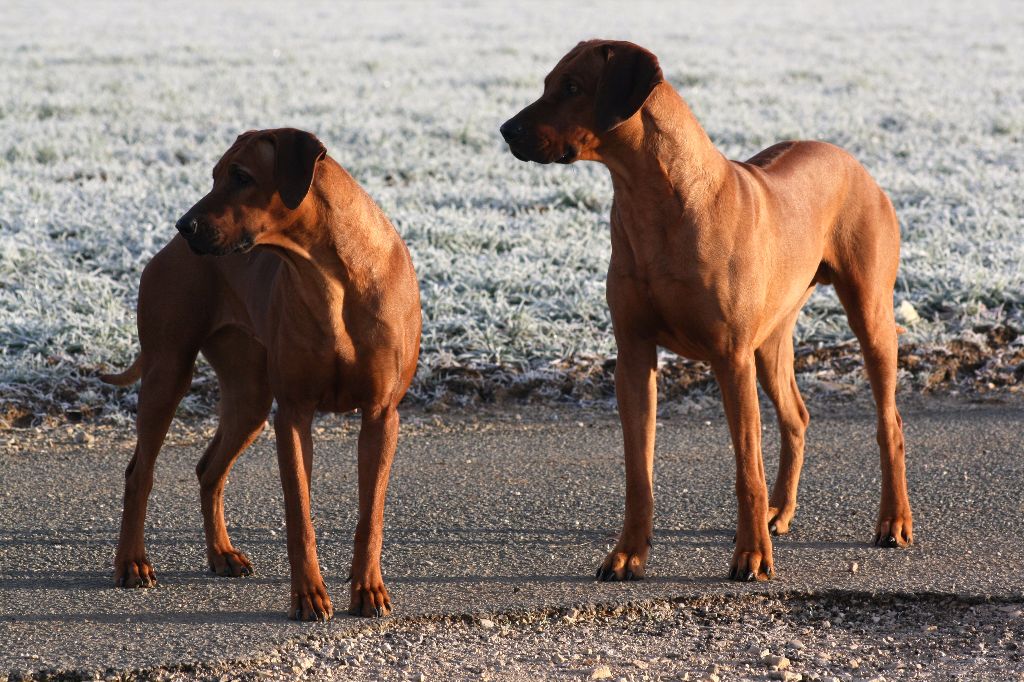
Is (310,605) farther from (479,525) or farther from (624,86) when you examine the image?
(624,86)

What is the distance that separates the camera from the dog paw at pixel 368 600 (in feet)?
13.9

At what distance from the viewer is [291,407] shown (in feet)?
13.8

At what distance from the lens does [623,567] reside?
461 cm

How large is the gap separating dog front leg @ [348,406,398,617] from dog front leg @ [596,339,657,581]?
0.86m

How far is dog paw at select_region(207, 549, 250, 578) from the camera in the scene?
4.75 meters

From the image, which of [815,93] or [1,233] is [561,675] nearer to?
[1,233]

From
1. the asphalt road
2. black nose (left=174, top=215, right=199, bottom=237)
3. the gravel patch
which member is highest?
black nose (left=174, top=215, right=199, bottom=237)

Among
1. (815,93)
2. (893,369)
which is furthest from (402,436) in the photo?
(815,93)

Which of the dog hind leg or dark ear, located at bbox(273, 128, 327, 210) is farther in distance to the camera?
the dog hind leg

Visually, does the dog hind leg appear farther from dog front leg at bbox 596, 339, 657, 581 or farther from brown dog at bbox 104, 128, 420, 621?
brown dog at bbox 104, 128, 420, 621

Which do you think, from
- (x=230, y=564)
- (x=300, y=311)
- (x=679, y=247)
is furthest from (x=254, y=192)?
(x=230, y=564)

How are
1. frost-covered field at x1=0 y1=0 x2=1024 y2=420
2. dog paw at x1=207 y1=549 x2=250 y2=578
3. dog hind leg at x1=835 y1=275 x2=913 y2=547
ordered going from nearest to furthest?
dog paw at x1=207 y1=549 x2=250 y2=578 < dog hind leg at x1=835 y1=275 x2=913 y2=547 < frost-covered field at x1=0 y1=0 x2=1024 y2=420

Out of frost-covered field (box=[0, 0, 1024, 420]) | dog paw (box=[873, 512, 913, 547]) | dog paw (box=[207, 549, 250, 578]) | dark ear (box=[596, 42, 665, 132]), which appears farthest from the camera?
frost-covered field (box=[0, 0, 1024, 420])

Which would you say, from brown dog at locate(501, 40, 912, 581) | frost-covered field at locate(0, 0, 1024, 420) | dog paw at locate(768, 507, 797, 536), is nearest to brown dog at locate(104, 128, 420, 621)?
brown dog at locate(501, 40, 912, 581)
